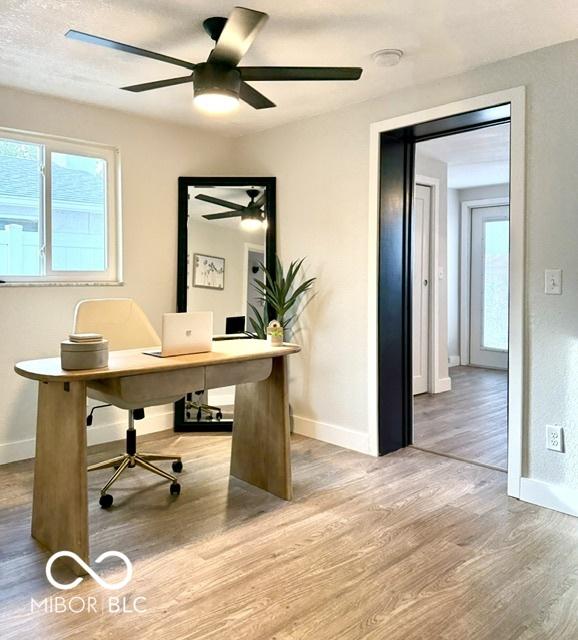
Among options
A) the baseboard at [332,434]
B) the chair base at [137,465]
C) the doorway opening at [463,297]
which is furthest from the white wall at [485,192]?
the chair base at [137,465]

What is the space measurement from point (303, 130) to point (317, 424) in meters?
A: 2.18

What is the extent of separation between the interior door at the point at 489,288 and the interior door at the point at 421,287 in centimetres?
198

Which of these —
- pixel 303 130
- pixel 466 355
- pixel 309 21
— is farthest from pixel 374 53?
pixel 466 355

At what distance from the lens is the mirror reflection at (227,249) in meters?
4.25

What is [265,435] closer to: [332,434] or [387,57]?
[332,434]

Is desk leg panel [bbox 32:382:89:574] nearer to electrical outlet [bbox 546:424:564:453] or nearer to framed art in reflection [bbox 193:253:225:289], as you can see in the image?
framed art in reflection [bbox 193:253:225:289]

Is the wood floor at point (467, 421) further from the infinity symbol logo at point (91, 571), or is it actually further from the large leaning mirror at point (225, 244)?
the infinity symbol logo at point (91, 571)

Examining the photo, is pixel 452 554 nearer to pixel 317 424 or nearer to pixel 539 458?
pixel 539 458

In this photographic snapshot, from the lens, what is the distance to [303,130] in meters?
4.05

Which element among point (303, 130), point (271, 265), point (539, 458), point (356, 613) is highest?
point (303, 130)

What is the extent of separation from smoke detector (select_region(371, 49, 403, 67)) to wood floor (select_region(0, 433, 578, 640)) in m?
2.33

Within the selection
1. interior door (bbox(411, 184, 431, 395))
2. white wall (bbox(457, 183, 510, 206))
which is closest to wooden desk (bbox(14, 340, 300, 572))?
interior door (bbox(411, 184, 431, 395))

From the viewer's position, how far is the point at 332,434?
12.8ft

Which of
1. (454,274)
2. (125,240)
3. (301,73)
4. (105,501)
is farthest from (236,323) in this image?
(454,274)
